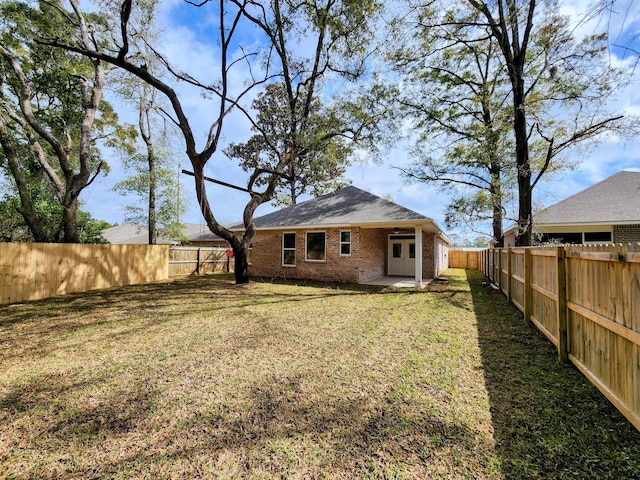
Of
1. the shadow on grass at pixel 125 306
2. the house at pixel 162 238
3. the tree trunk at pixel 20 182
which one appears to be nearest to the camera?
the shadow on grass at pixel 125 306

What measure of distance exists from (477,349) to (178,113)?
35.3 ft

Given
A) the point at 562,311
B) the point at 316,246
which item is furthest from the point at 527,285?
the point at 316,246

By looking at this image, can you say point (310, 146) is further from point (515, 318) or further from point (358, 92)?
point (515, 318)

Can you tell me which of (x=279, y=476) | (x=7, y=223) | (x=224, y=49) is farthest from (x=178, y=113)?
(x=7, y=223)

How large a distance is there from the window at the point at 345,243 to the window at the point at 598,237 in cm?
1170

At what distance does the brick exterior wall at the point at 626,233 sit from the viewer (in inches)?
480

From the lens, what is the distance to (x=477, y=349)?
14.9ft

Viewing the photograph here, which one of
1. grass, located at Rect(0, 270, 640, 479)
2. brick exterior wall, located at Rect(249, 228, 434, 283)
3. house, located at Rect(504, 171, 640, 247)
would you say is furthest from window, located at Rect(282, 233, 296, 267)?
house, located at Rect(504, 171, 640, 247)

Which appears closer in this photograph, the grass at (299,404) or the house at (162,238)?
the grass at (299,404)

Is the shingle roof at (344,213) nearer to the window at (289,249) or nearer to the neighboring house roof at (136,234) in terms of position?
the window at (289,249)

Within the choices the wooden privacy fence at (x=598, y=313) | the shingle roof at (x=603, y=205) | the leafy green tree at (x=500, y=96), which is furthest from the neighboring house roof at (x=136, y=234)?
the wooden privacy fence at (x=598, y=313)

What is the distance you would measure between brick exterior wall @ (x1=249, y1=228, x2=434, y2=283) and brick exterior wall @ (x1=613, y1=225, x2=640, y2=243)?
767 centimetres

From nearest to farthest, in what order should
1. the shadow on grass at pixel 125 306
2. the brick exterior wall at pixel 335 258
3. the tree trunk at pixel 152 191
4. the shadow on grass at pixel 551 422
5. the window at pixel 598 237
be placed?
the shadow on grass at pixel 551 422, the shadow on grass at pixel 125 306, the brick exterior wall at pixel 335 258, the window at pixel 598 237, the tree trunk at pixel 152 191

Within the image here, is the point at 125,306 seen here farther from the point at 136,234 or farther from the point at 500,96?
the point at 136,234
